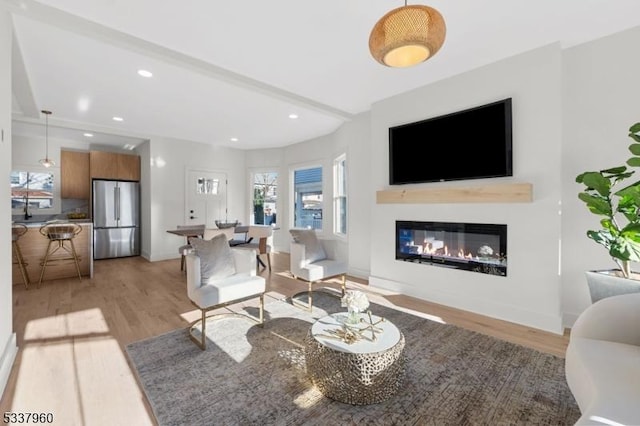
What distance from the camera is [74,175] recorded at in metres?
6.21

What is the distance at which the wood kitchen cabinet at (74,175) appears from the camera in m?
6.11

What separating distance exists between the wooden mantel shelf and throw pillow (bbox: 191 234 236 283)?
2233mm

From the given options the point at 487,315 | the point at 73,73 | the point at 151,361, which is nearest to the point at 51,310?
the point at 151,361

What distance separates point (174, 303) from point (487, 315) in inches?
143

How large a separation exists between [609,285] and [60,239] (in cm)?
642

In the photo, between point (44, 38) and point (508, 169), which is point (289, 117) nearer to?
point (44, 38)

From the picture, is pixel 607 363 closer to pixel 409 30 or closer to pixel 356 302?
pixel 356 302

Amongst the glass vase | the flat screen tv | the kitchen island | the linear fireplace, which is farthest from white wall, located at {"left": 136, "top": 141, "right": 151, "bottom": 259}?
the glass vase

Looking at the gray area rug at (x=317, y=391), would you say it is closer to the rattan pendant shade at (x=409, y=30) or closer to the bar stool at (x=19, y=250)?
the rattan pendant shade at (x=409, y=30)

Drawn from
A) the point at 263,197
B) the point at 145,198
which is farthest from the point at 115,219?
the point at 263,197

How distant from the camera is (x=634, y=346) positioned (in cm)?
148

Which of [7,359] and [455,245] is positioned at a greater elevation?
[455,245]

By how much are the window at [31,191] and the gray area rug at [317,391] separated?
19.0 ft

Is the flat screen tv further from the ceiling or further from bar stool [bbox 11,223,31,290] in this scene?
bar stool [bbox 11,223,31,290]
